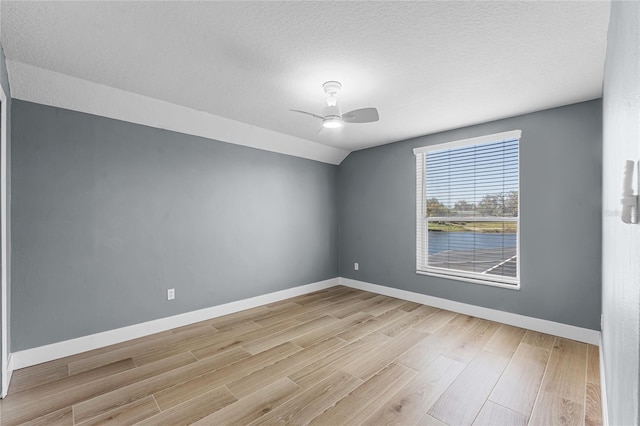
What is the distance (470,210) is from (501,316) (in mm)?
1353

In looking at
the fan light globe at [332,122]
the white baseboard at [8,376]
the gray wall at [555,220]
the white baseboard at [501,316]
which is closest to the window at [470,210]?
the gray wall at [555,220]

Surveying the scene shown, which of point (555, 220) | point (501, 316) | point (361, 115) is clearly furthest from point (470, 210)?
point (361, 115)

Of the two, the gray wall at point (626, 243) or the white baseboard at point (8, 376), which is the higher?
the gray wall at point (626, 243)

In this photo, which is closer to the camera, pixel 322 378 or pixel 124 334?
pixel 322 378

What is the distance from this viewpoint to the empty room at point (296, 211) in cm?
185

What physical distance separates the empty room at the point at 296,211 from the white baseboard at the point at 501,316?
0.02m

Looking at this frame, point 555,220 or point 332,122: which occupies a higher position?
point 332,122

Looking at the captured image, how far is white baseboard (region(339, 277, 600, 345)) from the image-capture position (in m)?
2.97

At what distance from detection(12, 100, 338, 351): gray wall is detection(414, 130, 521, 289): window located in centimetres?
216

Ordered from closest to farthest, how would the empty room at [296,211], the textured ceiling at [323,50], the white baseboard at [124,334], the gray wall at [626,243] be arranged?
the gray wall at [626,243]
the textured ceiling at [323,50]
the empty room at [296,211]
the white baseboard at [124,334]

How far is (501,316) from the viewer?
3.52 metres

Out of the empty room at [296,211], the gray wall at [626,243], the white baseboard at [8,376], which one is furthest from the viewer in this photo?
the white baseboard at [8,376]

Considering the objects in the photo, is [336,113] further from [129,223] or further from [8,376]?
[8,376]

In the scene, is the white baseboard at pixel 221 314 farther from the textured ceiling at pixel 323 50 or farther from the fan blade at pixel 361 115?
the fan blade at pixel 361 115
